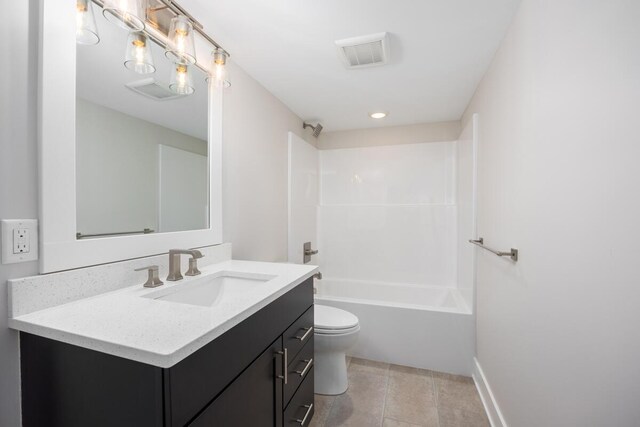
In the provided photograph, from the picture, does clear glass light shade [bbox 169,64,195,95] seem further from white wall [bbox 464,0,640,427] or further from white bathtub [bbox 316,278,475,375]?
white bathtub [bbox 316,278,475,375]

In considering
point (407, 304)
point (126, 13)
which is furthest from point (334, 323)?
point (126, 13)

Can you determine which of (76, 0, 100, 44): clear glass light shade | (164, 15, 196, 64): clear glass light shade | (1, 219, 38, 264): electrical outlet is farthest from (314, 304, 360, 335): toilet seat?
(76, 0, 100, 44): clear glass light shade

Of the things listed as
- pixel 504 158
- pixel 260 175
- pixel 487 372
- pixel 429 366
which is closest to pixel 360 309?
pixel 429 366

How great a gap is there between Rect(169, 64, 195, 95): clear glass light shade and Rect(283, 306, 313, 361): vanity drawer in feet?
4.25

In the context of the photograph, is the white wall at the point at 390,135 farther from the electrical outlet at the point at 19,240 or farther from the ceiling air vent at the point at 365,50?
the electrical outlet at the point at 19,240

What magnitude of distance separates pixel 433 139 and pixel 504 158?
5.20 feet

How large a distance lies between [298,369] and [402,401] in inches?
37.8

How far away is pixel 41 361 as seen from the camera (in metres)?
0.77

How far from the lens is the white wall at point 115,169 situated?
99 centimetres

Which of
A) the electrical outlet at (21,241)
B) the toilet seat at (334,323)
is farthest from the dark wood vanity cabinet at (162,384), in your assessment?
the toilet seat at (334,323)

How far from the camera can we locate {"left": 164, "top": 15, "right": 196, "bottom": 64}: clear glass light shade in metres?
1.26

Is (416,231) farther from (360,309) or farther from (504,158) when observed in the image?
(504,158)

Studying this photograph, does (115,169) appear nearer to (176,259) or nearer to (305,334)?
(176,259)

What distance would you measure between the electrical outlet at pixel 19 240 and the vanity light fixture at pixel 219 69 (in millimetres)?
1106
